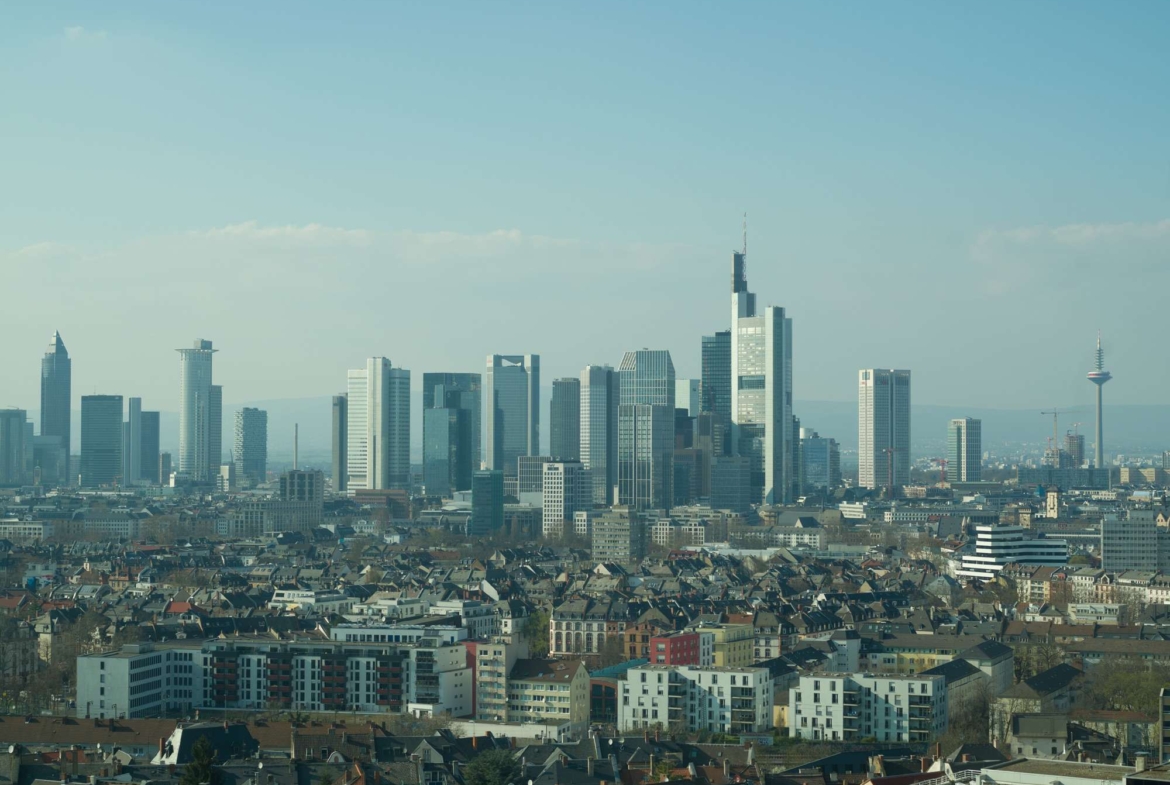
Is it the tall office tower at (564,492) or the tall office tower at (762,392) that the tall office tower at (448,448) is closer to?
the tall office tower at (762,392)

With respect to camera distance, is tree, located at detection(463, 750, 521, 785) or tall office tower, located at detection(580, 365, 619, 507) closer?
tree, located at detection(463, 750, 521, 785)

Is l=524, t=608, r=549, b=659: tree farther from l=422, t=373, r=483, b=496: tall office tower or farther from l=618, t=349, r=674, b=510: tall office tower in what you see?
l=422, t=373, r=483, b=496: tall office tower

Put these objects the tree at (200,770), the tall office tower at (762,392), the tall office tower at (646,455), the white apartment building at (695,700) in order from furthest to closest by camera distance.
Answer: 1. the tall office tower at (762,392)
2. the tall office tower at (646,455)
3. the white apartment building at (695,700)
4. the tree at (200,770)

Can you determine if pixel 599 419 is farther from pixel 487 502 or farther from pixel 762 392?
pixel 487 502

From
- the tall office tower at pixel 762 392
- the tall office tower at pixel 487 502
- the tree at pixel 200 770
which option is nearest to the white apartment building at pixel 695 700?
the tree at pixel 200 770

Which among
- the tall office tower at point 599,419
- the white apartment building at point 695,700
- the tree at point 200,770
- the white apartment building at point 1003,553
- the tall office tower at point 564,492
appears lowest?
the white apartment building at point 695,700

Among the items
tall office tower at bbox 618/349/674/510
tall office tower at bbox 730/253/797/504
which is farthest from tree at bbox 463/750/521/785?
tall office tower at bbox 730/253/797/504

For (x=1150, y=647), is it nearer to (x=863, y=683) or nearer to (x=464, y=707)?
(x=863, y=683)
